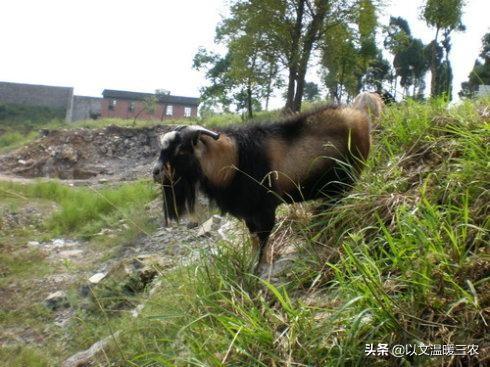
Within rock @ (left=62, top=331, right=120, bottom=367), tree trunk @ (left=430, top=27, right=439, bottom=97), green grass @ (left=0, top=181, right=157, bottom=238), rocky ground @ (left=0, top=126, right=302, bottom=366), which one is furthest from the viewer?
green grass @ (left=0, top=181, right=157, bottom=238)

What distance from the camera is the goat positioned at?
4.34m

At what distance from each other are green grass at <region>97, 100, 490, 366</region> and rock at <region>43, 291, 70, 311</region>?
12.3 ft

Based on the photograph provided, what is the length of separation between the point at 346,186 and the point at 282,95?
732 inches

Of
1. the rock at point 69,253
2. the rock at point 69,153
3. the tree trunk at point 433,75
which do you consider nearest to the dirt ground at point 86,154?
the rock at point 69,153

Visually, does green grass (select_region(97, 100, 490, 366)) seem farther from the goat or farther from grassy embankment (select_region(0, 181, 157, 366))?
grassy embankment (select_region(0, 181, 157, 366))

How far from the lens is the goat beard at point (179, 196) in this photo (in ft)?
14.5

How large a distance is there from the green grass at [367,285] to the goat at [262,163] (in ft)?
1.12

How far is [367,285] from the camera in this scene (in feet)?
7.80

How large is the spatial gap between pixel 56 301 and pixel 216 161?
14.9ft

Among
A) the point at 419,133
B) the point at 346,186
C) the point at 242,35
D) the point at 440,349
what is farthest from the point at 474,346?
the point at 242,35

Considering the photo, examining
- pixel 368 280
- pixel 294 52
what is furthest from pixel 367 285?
pixel 294 52

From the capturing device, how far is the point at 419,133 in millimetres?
4445

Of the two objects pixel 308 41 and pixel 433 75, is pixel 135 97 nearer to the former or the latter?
pixel 308 41

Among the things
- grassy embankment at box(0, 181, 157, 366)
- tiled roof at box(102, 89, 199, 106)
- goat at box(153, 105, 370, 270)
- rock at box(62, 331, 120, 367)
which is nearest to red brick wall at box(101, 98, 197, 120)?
tiled roof at box(102, 89, 199, 106)
